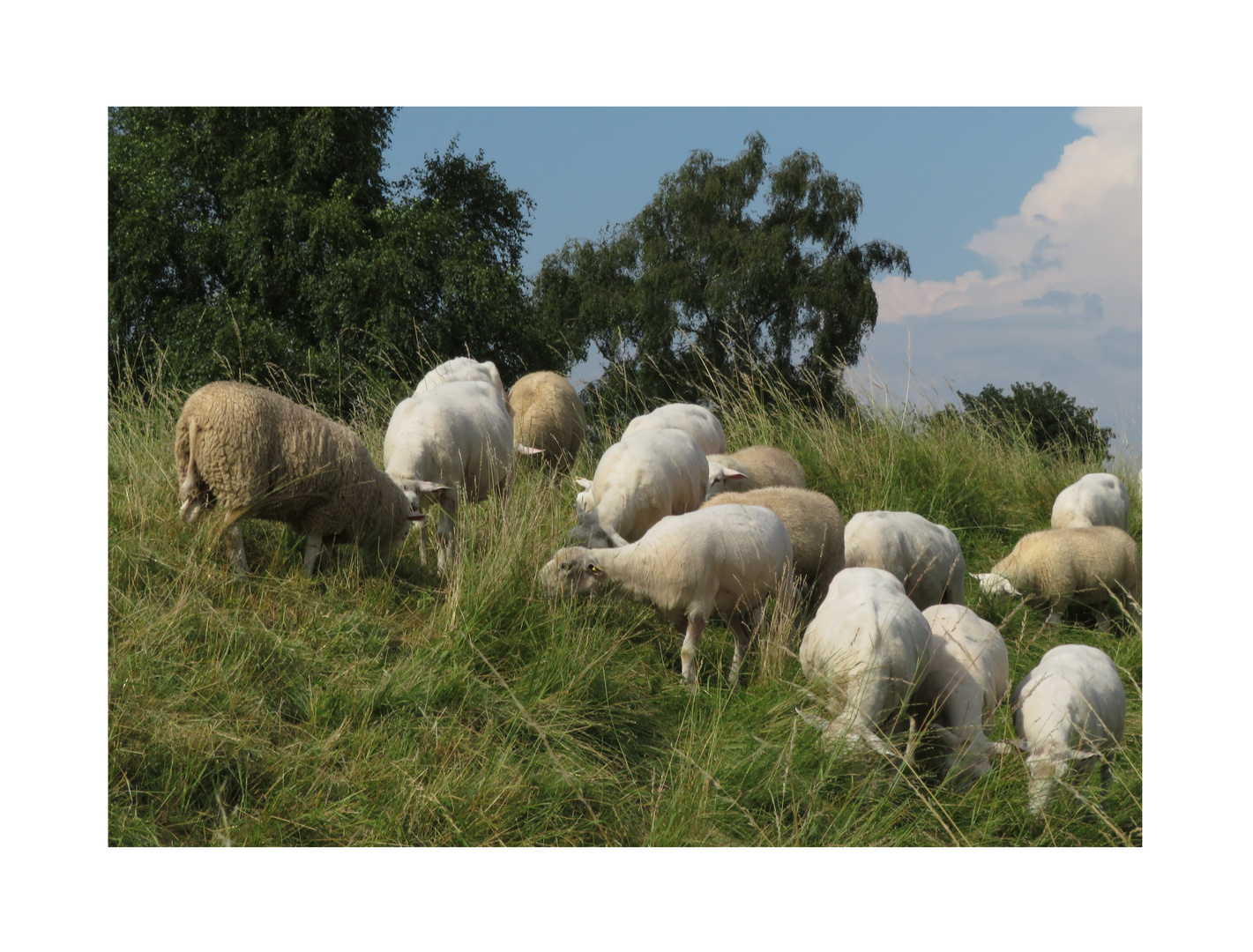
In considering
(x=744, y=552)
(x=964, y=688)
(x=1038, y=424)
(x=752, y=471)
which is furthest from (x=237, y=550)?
(x=1038, y=424)

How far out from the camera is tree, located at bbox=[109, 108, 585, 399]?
16609mm

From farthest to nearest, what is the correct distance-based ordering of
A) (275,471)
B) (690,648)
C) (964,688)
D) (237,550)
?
(237,550)
(690,648)
(275,471)
(964,688)

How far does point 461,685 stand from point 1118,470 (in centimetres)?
903

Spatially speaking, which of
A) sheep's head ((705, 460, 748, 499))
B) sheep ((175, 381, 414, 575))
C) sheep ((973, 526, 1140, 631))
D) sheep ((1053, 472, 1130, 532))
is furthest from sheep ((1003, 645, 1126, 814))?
sheep ((1053, 472, 1130, 532))

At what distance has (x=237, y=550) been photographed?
5184 mm

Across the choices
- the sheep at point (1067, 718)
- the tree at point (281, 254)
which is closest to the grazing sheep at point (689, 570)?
the sheep at point (1067, 718)

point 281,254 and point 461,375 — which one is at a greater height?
point 281,254

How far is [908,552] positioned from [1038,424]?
720cm

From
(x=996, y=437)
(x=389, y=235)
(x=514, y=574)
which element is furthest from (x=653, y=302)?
(x=514, y=574)

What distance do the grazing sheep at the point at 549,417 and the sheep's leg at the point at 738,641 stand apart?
4.61 metres

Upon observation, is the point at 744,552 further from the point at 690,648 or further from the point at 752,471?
the point at 752,471

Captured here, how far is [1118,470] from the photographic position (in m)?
10.9

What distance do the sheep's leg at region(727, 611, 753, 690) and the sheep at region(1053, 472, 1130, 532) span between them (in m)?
4.26

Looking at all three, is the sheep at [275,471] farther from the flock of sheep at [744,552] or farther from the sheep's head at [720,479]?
the sheep's head at [720,479]
